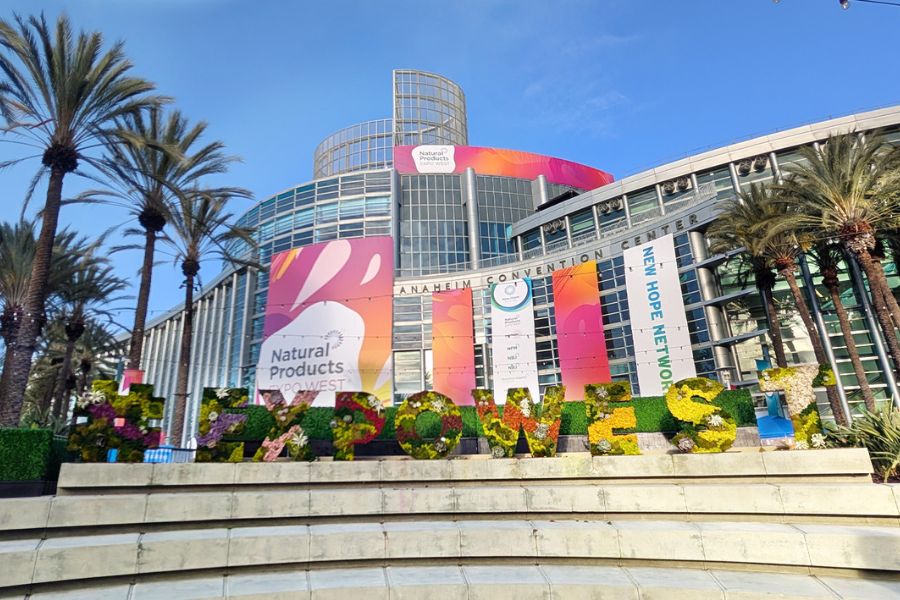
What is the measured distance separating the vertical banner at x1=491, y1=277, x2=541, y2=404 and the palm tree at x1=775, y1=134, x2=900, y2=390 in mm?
27991

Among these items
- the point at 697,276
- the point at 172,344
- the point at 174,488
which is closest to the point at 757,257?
the point at 697,276

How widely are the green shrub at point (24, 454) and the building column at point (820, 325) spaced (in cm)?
4578

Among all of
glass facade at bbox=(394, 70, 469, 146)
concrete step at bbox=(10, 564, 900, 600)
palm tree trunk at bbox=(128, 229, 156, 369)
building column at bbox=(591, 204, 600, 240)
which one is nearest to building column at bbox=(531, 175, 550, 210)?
building column at bbox=(591, 204, 600, 240)

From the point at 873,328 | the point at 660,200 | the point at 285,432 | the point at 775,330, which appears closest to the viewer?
the point at 285,432

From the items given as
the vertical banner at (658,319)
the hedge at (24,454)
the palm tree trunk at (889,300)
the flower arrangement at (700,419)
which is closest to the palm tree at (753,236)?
the palm tree trunk at (889,300)

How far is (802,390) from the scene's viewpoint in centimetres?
1656

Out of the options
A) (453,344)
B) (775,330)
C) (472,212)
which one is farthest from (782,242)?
(472,212)

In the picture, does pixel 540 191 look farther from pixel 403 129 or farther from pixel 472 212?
pixel 403 129

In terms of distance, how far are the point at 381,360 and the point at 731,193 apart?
3935 cm

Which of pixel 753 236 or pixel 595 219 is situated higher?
pixel 595 219

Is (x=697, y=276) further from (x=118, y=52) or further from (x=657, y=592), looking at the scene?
(x=118, y=52)

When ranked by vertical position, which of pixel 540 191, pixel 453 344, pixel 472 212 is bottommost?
pixel 453 344

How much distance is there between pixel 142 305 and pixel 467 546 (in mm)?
21698

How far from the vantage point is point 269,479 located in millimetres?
14812
